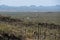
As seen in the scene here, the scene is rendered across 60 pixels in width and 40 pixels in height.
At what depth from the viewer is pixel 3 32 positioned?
12.1m

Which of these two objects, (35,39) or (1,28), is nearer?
(1,28)

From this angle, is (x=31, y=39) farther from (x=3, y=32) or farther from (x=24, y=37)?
(x=3, y=32)

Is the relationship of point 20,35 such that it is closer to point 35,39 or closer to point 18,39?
point 18,39

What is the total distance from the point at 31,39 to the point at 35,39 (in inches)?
18.3

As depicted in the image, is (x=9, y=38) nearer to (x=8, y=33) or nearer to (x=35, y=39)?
(x=8, y=33)

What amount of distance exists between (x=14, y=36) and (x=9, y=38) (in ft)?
0.86

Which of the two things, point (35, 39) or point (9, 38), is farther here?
point (35, 39)

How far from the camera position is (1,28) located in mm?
12406

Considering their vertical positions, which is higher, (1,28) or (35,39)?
(1,28)

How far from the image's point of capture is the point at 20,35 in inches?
Result: 482

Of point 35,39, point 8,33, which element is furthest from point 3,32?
point 35,39

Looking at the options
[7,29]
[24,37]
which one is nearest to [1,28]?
[7,29]

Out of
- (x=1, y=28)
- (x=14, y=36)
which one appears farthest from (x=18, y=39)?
(x=1, y=28)

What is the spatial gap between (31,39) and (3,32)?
155 centimetres
